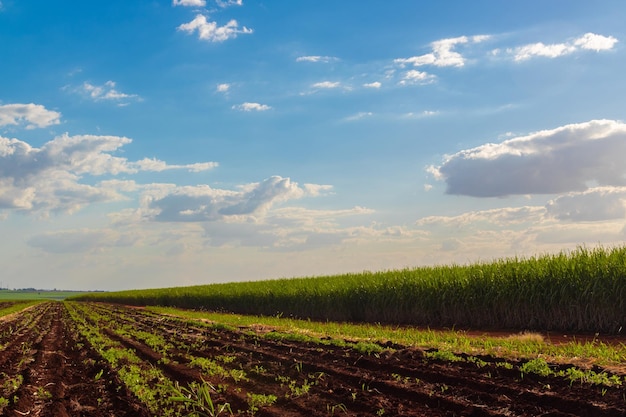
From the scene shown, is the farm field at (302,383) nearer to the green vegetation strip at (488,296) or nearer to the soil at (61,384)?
the soil at (61,384)

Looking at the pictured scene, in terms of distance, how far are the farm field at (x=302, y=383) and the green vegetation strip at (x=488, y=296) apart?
8.47 m

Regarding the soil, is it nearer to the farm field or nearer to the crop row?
the farm field

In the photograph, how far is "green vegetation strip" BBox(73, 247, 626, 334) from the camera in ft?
57.4

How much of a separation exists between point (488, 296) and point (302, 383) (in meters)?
13.4

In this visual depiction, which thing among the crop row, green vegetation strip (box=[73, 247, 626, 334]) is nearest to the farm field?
the crop row

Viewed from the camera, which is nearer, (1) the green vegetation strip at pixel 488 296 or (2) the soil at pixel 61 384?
(2) the soil at pixel 61 384

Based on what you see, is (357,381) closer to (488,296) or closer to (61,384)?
(61,384)

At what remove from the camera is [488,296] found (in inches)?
816

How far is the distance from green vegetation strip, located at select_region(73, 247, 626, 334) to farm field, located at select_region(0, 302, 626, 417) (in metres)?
8.47

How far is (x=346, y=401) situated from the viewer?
7965 millimetres

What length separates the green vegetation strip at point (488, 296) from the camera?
1748 cm

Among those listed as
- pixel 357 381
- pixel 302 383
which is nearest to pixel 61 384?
pixel 302 383

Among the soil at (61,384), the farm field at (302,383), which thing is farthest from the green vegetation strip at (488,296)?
the soil at (61,384)

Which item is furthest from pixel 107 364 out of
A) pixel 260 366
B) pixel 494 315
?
pixel 494 315
